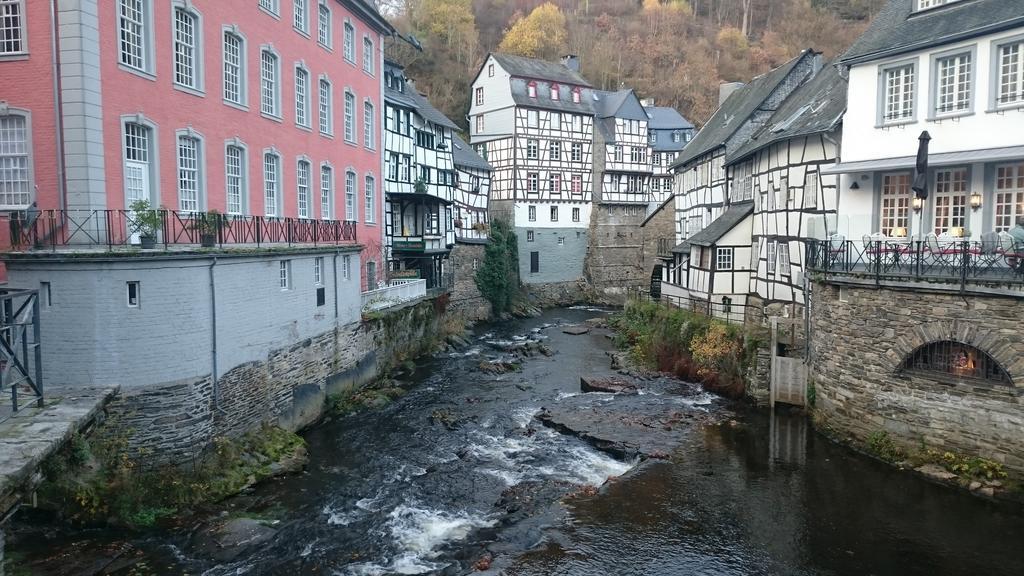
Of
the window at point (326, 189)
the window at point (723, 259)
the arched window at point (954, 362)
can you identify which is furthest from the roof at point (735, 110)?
the window at point (326, 189)

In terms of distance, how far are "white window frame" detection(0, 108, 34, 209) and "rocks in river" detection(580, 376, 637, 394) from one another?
1582 centimetres

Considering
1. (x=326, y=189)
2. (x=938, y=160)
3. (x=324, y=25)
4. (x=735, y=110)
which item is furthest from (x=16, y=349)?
(x=735, y=110)

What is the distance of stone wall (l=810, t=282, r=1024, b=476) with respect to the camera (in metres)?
13.2

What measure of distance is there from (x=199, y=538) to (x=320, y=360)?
314 inches

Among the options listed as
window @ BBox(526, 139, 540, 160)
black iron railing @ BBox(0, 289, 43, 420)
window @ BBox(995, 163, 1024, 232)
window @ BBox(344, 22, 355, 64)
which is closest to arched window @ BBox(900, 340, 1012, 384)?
window @ BBox(995, 163, 1024, 232)

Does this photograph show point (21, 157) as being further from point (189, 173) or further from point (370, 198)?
point (370, 198)

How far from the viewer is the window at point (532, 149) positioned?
1777 inches

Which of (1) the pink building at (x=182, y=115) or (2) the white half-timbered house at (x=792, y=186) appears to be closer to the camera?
(1) the pink building at (x=182, y=115)

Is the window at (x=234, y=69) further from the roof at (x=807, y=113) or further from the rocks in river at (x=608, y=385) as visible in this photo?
the roof at (x=807, y=113)

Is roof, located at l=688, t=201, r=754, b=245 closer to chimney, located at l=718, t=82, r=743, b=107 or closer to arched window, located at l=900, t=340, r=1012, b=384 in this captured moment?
arched window, located at l=900, t=340, r=1012, b=384

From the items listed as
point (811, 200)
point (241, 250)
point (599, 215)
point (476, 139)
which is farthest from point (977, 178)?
point (476, 139)

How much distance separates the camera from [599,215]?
4781 centimetres

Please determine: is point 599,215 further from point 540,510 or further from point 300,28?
point 540,510

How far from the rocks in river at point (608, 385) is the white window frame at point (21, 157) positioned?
15.8 meters
